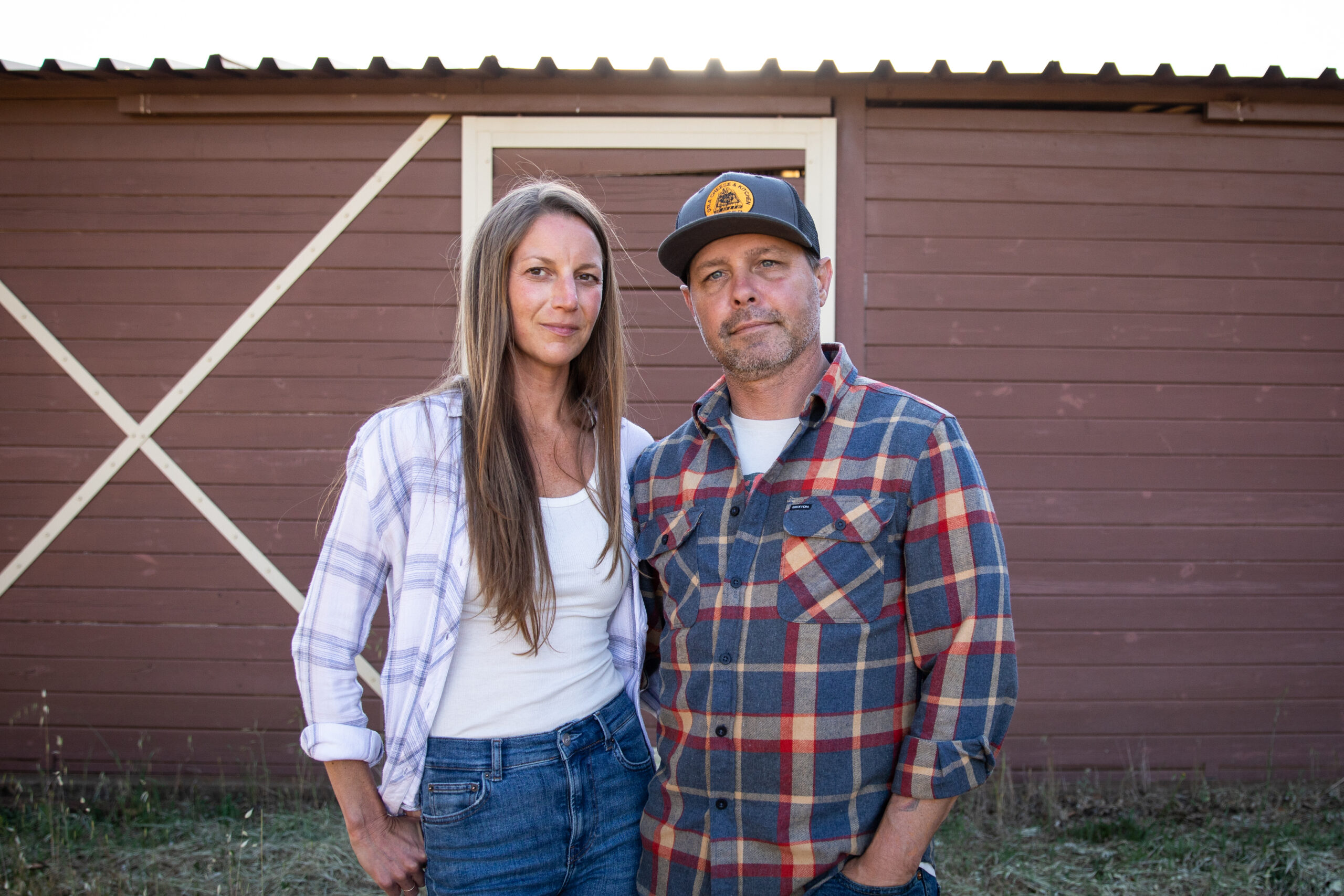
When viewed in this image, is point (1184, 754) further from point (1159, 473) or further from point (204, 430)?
point (204, 430)

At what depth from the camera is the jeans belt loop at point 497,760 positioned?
162cm

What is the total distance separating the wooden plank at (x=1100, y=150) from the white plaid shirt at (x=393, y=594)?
10.3 ft

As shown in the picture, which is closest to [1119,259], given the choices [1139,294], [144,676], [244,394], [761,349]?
[1139,294]

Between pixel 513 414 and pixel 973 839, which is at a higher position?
pixel 513 414

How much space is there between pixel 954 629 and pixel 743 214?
36.6 inches

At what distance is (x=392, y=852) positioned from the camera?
1.63m

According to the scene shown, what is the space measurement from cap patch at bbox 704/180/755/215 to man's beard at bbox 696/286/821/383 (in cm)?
22

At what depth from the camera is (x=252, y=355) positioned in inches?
163

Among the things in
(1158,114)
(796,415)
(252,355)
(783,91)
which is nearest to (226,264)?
(252,355)

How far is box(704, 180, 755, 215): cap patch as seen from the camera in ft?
5.98

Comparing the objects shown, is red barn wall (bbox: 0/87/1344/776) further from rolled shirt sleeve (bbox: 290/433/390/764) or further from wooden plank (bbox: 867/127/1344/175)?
rolled shirt sleeve (bbox: 290/433/390/764)

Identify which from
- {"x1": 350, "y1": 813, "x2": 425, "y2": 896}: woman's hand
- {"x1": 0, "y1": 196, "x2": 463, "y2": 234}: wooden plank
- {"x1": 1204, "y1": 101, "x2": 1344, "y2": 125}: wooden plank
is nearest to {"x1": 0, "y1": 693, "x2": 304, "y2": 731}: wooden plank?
{"x1": 0, "y1": 196, "x2": 463, "y2": 234}: wooden plank

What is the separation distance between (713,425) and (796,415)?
7.3 inches

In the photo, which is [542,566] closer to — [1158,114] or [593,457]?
[593,457]
